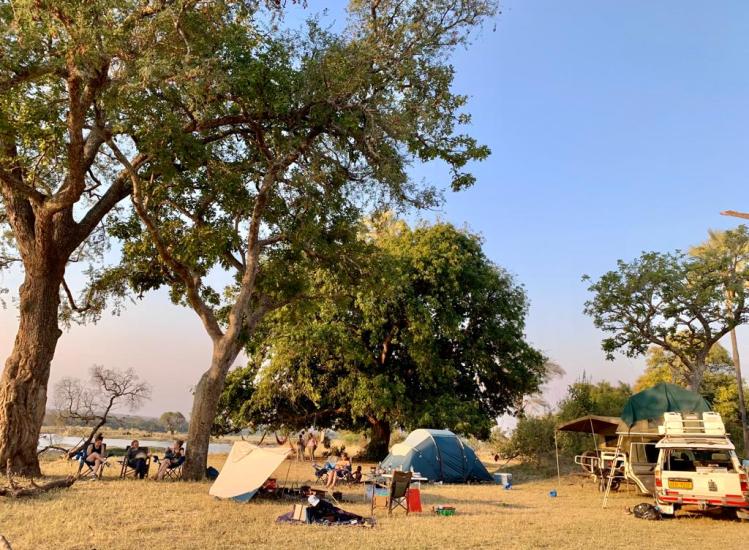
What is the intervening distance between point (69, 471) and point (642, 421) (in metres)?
16.2

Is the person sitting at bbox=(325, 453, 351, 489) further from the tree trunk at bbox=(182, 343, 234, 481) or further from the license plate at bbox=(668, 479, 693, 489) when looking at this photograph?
the license plate at bbox=(668, 479, 693, 489)

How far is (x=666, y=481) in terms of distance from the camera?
37.5 feet

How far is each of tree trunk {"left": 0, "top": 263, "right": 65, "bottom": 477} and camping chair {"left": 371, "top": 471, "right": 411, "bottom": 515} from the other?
25.7 ft

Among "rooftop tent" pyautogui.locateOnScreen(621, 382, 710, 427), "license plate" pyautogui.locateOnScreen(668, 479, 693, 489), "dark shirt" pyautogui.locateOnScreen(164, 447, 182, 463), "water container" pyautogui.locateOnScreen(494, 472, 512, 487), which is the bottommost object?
"water container" pyautogui.locateOnScreen(494, 472, 512, 487)

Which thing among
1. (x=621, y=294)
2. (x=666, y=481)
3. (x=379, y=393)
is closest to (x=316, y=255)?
(x=379, y=393)

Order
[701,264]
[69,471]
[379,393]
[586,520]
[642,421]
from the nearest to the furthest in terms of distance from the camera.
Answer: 1. [586,520]
2. [69,471]
3. [642,421]
4. [379,393]
5. [701,264]

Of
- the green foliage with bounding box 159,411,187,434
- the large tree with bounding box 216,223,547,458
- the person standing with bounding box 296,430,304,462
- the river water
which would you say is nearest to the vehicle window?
the large tree with bounding box 216,223,547,458

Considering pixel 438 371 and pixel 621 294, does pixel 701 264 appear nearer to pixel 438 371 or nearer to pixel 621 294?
pixel 621 294

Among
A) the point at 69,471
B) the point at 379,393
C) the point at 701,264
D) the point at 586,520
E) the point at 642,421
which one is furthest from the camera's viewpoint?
the point at 701,264

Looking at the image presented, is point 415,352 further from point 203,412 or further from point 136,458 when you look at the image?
point 136,458

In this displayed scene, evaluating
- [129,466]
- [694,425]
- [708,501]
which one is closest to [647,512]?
[708,501]

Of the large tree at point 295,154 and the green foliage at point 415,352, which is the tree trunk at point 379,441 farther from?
the large tree at point 295,154

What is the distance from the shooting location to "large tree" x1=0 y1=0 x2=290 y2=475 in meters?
10.7

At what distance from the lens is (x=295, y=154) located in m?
14.5
